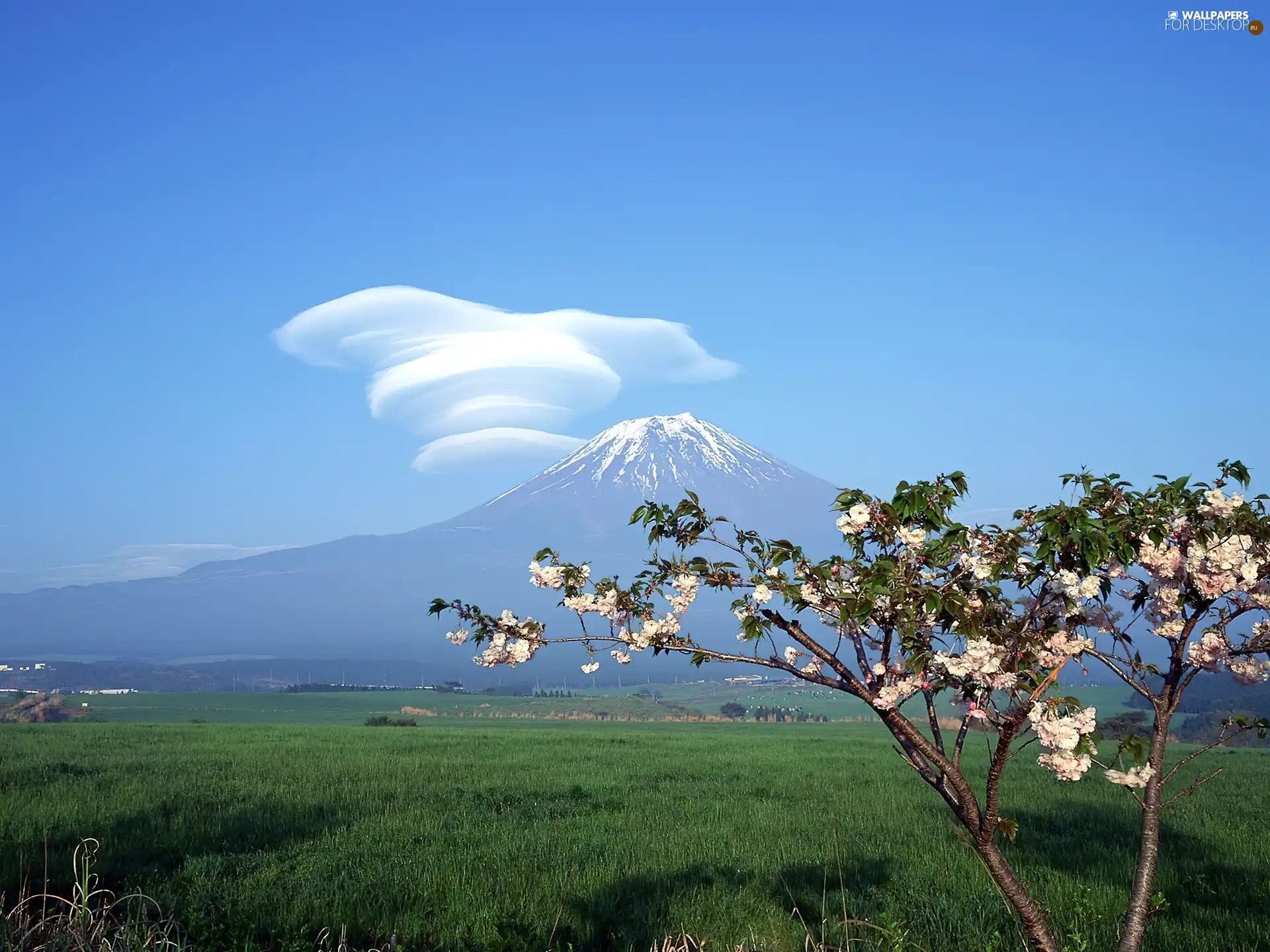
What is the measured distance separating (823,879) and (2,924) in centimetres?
797

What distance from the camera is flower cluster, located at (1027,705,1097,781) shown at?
15.7 feet

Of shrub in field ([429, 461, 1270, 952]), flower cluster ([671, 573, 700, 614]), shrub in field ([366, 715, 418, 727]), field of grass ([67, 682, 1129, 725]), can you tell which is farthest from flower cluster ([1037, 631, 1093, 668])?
field of grass ([67, 682, 1129, 725])

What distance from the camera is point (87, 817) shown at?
45.0 feet

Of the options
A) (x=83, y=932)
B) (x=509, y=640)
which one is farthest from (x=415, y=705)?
(x=509, y=640)

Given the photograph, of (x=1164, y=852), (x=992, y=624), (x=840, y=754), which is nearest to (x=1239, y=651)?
(x=992, y=624)

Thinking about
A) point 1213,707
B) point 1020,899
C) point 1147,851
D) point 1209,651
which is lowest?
point 1213,707

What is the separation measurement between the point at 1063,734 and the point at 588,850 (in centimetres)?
855

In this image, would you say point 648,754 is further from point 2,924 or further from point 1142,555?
point 1142,555

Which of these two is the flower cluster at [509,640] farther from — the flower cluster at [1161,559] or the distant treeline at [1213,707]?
the distant treeline at [1213,707]

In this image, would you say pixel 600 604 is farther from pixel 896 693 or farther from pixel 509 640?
pixel 896 693

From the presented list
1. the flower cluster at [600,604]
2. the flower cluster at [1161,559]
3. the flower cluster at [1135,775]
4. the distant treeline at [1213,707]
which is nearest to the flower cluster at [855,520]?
the flower cluster at [600,604]

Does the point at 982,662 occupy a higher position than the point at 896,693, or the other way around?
the point at 982,662

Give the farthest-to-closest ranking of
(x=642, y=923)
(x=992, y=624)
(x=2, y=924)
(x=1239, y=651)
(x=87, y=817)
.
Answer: (x=87, y=817), (x=642, y=923), (x=2, y=924), (x=1239, y=651), (x=992, y=624)

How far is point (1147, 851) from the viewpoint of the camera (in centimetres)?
567
